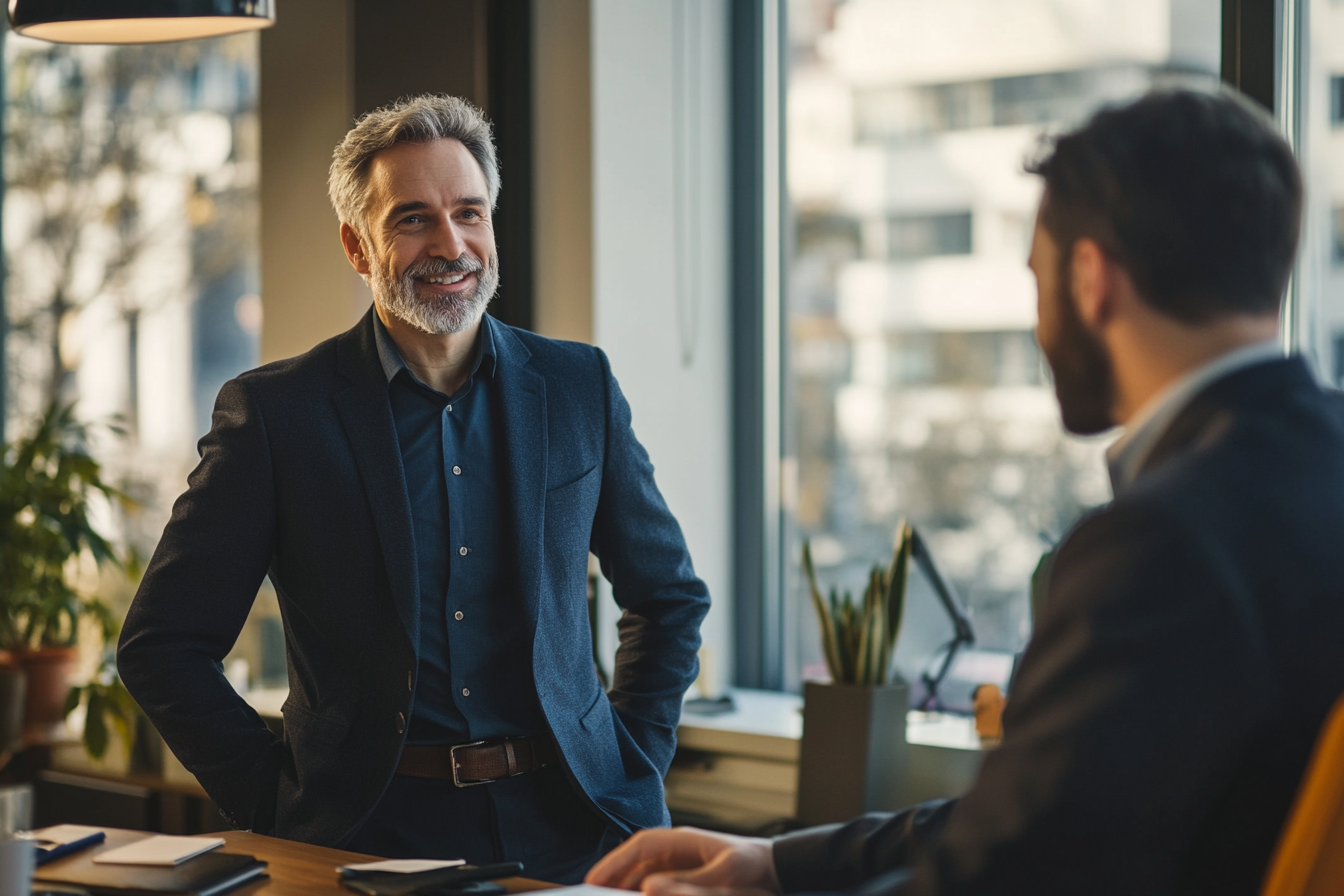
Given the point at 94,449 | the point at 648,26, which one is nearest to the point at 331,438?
the point at 648,26

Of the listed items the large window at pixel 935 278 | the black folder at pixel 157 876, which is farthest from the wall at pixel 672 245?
the black folder at pixel 157 876

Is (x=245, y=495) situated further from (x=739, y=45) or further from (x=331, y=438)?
(x=739, y=45)

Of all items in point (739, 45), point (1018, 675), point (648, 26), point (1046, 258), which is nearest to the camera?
point (1018, 675)

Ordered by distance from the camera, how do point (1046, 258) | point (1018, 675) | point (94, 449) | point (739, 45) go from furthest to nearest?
point (94, 449), point (739, 45), point (1046, 258), point (1018, 675)

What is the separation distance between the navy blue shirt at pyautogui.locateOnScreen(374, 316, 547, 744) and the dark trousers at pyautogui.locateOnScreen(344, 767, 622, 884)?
0.26 ft

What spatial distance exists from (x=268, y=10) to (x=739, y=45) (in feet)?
6.02

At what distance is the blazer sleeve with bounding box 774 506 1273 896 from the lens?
2.85ft

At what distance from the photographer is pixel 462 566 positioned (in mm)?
2064

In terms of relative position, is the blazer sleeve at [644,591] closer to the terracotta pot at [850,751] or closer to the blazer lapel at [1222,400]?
the terracotta pot at [850,751]

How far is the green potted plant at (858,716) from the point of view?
9.18 ft

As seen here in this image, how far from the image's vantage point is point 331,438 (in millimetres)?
2082

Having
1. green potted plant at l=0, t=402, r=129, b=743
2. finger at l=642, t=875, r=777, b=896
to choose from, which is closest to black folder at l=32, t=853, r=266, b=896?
finger at l=642, t=875, r=777, b=896

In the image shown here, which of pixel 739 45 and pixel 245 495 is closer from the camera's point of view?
pixel 245 495

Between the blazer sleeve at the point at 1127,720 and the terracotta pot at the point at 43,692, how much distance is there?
3717 mm
